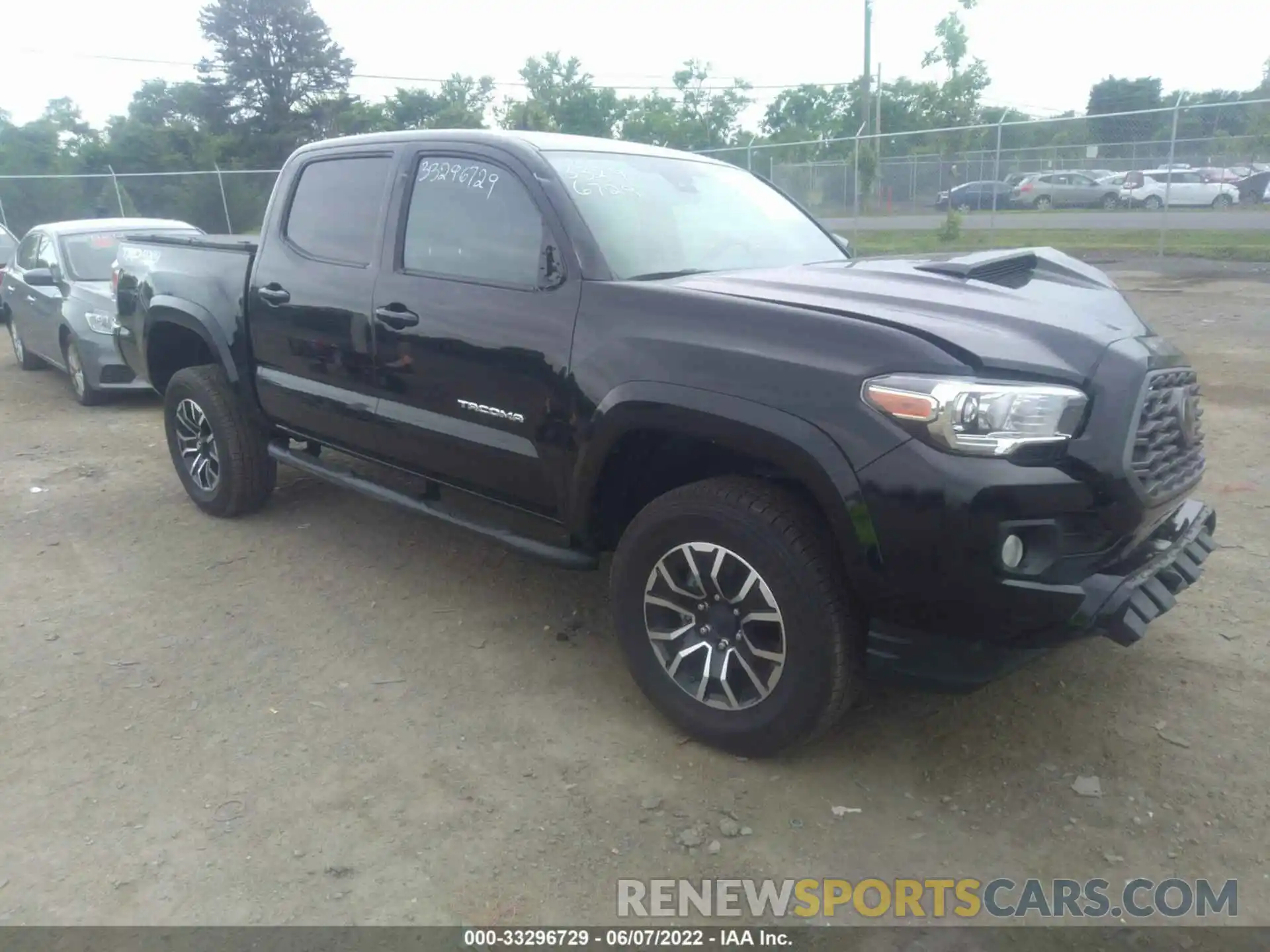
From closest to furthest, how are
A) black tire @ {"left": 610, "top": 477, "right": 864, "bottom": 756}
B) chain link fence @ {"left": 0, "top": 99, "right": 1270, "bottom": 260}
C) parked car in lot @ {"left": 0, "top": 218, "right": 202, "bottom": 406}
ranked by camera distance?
1. black tire @ {"left": 610, "top": 477, "right": 864, "bottom": 756}
2. parked car in lot @ {"left": 0, "top": 218, "right": 202, "bottom": 406}
3. chain link fence @ {"left": 0, "top": 99, "right": 1270, "bottom": 260}

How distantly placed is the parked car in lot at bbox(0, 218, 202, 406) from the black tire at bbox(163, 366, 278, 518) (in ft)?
9.22

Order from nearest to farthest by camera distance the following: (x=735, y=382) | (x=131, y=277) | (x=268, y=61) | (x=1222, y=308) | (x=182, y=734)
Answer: (x=735, y=382) < (x=182, y=734) < (x=131, y=277) < (x=1222, y=308) < (x=268, y=61)

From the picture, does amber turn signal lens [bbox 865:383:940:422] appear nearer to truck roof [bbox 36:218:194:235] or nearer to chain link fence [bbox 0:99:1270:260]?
truck roof [bbox 36:218:194:235]

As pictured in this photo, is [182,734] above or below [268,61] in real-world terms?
below

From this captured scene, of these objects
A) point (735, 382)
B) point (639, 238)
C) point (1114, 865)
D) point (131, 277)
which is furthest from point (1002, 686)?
point (131, 277)

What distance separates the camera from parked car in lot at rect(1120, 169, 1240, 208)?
1783 centimetres

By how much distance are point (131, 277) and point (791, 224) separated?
3817 mm

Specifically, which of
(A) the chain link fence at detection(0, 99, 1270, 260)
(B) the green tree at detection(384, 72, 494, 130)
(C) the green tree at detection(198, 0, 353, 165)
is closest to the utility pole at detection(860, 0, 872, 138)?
(A) the chain link fence at detection(0, 99, 1270, 260)

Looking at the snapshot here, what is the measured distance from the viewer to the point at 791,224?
436cm

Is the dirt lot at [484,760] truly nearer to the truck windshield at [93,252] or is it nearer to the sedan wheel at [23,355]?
the truck windshield at [93,252]

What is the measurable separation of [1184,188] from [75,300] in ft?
Result: 61.0

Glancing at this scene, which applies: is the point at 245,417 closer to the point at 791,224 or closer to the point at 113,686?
the point at 113,686

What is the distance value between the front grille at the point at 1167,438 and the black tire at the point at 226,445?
4151 mm

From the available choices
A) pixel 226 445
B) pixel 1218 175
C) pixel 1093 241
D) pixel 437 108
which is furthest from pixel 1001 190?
pixel 437 108
